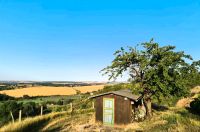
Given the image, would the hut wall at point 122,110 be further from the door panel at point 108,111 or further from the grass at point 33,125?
the grass at point 33,125

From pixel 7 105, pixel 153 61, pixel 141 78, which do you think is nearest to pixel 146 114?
pixel 141 78

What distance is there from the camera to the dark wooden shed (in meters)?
19.1

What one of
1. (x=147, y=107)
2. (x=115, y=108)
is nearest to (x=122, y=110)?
(x=115, y=108)

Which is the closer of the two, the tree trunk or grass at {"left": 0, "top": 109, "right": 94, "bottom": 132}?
grass at {"left": 0, "top": 109, "right": 94, "bottom": 132}

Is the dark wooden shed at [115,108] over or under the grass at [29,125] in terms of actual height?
over

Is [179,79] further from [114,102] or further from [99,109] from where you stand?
[99,109]

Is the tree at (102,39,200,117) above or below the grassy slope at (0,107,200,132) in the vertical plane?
above

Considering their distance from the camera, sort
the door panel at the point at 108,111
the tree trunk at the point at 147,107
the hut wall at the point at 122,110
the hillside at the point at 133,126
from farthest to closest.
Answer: the tree trunk at the point at 147,107 < the door panel at the point at 108,111 < the hut wall at the point at 122,110 < the hillside at the point at 133,126

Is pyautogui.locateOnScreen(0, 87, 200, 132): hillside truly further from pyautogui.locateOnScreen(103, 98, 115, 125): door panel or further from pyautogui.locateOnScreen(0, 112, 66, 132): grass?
pyautogui.locateOnScreen(103, 98, 115, 125): door panel

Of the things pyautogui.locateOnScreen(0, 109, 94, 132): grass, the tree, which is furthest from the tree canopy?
pyautogui.locateOnScreen(0, 109, 94, 132): grass

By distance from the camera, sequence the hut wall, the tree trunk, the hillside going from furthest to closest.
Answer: the tree trunk
the hut wall
the hillside

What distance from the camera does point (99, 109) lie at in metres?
20.5

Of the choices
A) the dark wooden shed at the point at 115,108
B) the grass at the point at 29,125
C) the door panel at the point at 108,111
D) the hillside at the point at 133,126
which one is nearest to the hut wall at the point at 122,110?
the dark wooden shed at the point at 115,108

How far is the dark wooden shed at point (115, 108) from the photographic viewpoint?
19.1 metres
